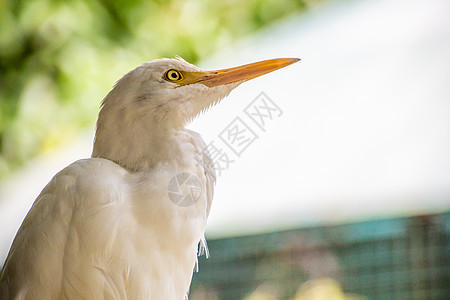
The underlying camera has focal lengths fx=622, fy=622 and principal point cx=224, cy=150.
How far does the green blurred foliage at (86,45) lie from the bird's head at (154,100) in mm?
1759

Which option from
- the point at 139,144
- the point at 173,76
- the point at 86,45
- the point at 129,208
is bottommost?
the point at 129,208

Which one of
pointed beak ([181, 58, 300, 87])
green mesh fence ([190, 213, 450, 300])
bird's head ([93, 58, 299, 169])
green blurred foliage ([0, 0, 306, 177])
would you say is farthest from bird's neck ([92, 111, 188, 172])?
green blurred foliage ([0, 0, 306, 177])

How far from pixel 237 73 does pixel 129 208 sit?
0.36m

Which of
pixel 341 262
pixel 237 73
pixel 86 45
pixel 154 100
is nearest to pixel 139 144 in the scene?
pixel 154 100

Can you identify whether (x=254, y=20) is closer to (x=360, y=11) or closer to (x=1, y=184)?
(x=360, y=11)

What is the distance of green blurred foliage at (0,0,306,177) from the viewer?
2930 millimetres

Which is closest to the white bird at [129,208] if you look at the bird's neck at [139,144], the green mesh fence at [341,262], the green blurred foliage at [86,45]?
the bird's neck at [139,144]

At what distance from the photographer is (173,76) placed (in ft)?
4.00

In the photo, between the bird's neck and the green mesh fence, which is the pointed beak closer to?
the bird's neck

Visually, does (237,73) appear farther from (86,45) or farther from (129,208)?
(86,45)

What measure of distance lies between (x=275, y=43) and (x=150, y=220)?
1.90 m

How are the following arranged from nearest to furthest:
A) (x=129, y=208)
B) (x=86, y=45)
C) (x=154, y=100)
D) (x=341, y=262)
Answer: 1. (x=129, y=208)
2. (x=154, y=100)
3. (x=341, y=262)
4. (x=86, y=45)

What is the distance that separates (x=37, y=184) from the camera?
3035 millimetres

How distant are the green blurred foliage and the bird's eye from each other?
1.75m
